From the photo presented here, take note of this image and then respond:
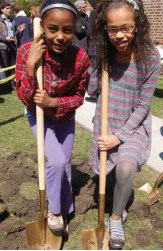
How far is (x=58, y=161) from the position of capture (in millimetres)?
2779

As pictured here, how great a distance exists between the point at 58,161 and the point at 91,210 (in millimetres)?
979

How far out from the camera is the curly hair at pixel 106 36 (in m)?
2.65

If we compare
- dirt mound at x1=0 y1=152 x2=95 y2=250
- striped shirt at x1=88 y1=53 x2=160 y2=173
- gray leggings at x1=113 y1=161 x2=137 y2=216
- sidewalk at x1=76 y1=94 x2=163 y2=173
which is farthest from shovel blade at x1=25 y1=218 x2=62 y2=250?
sidewalk at x1=76 y1=94 x2=163 y2=173

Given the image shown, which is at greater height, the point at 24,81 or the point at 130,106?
the point at 24,81

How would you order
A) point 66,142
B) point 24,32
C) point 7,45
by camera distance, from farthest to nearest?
point 7,45 < point 24,32 < point 66,142

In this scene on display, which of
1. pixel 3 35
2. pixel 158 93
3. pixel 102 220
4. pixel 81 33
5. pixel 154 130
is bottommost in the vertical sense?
pixel 158 93

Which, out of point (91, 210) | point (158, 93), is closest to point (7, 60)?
point (158, 93)

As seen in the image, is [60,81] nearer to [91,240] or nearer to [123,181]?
[123,181]

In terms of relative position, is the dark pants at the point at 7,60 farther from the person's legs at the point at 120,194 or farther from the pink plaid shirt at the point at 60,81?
the person's legs at the point at 120,194

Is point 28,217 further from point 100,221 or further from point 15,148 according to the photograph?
point 15,148

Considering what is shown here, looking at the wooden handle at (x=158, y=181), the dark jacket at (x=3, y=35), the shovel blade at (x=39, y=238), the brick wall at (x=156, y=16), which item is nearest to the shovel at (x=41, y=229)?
the shovel blade at (x=39, y=238)

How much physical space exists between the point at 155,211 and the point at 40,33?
1.98m

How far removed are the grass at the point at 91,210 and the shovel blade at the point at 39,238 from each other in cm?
16

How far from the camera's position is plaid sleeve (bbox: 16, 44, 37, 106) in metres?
2.68
